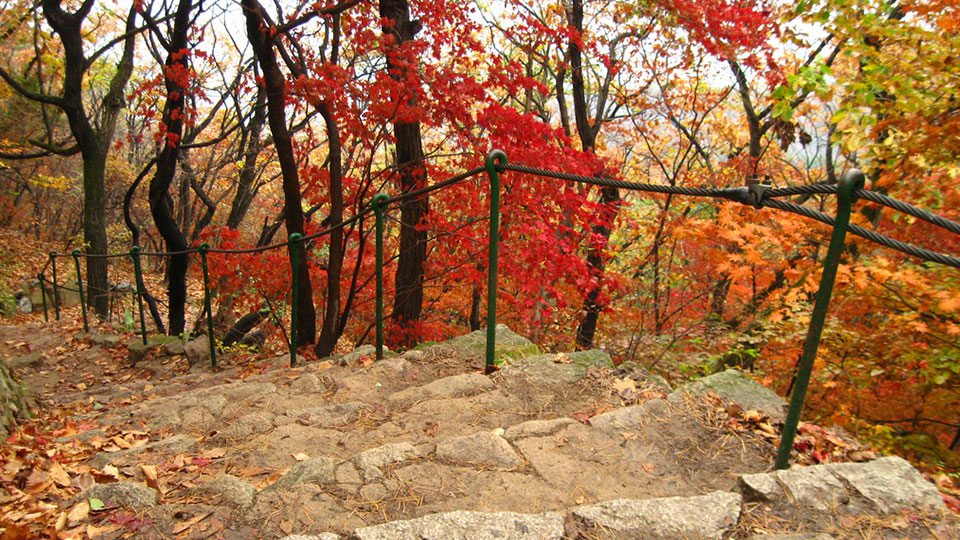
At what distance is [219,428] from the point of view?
3.11 m

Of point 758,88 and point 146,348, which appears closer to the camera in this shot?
point 146,348

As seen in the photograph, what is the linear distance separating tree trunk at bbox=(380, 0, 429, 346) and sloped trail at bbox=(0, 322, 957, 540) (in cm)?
285

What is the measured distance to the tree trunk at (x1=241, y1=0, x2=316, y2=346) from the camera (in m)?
5.84

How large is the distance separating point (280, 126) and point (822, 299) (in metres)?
5.88

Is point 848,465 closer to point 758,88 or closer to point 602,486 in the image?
point 602,486

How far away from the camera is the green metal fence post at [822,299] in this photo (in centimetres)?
178

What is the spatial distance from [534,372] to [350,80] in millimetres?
3994

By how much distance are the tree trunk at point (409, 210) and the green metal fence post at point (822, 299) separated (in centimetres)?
472

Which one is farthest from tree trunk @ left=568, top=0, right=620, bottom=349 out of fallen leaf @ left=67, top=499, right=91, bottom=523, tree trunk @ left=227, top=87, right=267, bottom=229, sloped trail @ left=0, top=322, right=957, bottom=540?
fallen leaf @ left=67, top=499, right=91, bottom=523

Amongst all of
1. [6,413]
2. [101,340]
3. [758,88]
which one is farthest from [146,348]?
[758,88]

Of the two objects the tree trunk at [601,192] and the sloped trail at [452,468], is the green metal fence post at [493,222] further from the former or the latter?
the tree trunk at [601,192]

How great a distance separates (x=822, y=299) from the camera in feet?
6.21

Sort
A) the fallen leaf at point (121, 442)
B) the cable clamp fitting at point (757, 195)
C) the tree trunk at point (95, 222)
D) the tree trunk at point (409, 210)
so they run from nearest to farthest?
the cable clamp fitting at point (757, 195) < the fallen leaf at point (121, 442) < the tree trunk at point (409, 210) < the tree trunk at point (95, 222)

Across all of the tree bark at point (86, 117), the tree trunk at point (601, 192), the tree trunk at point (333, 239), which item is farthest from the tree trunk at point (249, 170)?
the tree trunk at point (601, 192)
